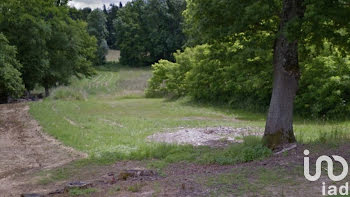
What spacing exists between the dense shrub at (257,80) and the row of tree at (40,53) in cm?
1054

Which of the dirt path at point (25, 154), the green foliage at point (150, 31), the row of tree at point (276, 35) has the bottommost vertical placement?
the dirt path at point (25, 154)

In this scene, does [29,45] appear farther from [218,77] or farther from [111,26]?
[111,26]

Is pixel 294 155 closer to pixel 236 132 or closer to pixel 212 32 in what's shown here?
pixel 212 32

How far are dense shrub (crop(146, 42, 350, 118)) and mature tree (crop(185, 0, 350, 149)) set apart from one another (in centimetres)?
72

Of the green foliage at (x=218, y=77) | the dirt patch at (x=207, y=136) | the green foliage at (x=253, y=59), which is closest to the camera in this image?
the green foliage at (x=253, y=59)

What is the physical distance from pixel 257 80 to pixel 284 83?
1130 cm

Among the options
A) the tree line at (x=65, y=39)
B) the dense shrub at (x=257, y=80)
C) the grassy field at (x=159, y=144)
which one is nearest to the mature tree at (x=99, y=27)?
the tree line at (x=65, y=39)

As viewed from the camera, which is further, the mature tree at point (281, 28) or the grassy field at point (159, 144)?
the mature tree at point (281, 28)

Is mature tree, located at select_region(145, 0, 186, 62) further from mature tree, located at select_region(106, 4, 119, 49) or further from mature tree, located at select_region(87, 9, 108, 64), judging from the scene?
mature tree, located at select_region(106, 4, 119, 49)

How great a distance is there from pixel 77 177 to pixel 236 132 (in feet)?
22.4

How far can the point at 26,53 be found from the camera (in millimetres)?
32875

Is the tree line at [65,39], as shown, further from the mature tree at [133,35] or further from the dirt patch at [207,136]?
the dirt patch at [207,136]

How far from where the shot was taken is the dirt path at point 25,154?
8.79 meters

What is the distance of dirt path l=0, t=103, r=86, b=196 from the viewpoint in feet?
28.8
